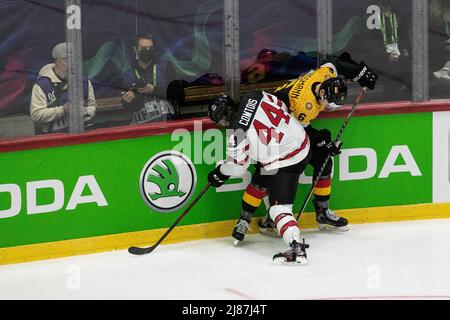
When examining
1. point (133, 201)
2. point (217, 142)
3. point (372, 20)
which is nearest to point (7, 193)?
point (133, 201)

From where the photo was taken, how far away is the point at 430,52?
27.5 feet

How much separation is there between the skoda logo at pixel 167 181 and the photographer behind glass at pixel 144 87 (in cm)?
25

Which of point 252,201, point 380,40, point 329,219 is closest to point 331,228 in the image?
point 329,219

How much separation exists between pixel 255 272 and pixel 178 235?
72cm

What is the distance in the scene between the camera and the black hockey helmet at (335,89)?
7.69m

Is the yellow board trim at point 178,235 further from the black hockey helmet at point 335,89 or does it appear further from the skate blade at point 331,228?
the black hockey helmet at point 335,89

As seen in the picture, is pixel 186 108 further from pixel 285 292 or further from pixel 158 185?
pixel 285 292

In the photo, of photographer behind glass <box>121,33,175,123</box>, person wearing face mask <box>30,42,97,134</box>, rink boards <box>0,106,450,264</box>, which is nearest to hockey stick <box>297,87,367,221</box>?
rink boards <box>0,106,450,264</box>

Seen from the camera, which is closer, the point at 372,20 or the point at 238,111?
the point at 238,111

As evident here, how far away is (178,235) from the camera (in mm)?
7922

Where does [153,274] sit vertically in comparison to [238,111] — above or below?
below

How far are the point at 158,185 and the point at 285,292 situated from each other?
1.23 m

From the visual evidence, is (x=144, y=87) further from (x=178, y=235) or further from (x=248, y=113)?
(x=178, y=235)

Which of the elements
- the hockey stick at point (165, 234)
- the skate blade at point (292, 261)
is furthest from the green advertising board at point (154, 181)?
the skate blade at point (292, 261)
